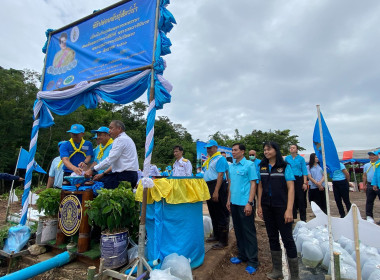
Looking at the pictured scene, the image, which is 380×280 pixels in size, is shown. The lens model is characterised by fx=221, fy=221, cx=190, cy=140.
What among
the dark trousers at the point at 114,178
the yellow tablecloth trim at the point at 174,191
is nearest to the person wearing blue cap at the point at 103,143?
the dark trousers at the point at 114,178

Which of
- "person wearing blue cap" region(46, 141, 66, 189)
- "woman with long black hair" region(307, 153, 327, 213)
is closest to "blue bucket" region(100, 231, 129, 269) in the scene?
"person wearing blue cap" region(46, 141, 66, 189)

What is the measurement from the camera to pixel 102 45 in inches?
165

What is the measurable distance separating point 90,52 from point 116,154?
2.33 metres

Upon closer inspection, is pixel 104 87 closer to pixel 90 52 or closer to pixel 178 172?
pixel 90 52

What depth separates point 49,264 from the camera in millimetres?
2855

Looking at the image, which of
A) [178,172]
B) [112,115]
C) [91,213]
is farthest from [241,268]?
[112,115]

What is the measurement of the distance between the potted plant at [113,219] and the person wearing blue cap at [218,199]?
1.51 meters

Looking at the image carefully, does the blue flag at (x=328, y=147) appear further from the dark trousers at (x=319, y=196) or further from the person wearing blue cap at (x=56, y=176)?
the person wearing blue cap at (x=56, y=176)

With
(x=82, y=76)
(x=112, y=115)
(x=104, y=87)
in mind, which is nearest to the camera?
(x=104, y=87)

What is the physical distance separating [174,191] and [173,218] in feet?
1.17

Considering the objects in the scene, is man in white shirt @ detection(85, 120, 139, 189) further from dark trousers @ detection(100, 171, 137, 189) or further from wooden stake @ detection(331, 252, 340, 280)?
wooden stake @ detection(331, 252, 340, 280)

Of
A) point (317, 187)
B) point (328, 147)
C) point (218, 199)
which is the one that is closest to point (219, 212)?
point (218, 199)

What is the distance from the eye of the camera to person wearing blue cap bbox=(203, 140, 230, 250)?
3.89 meters

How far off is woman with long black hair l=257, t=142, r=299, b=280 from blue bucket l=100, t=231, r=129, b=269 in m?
1.96
